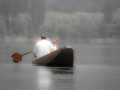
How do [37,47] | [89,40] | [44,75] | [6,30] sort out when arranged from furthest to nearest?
[89,40], [6,30], [37,47], [44,75]

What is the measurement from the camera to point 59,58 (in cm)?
3556

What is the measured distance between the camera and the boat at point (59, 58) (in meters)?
35.0

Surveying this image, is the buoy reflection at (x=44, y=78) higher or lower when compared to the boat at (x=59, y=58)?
lower

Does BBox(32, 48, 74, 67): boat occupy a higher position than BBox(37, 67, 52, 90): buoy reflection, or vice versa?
BBox(32, 48, 74, 67): boat

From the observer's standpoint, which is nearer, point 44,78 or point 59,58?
point 44,78

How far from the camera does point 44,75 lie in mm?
30438

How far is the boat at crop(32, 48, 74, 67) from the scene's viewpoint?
3500 centimetres

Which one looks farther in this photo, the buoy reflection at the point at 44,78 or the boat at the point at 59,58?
the boat at the point at 59,58

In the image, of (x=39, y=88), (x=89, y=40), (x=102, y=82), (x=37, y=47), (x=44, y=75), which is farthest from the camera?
(x=89, y=40)

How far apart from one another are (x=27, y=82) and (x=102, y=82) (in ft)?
9.72

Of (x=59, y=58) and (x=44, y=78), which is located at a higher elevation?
(x=59, y=58)

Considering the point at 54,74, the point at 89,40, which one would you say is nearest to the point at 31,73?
the point at 54,74

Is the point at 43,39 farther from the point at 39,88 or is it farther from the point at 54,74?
the point at 39,88

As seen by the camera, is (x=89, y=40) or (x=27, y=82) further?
(x=89, y=40)
